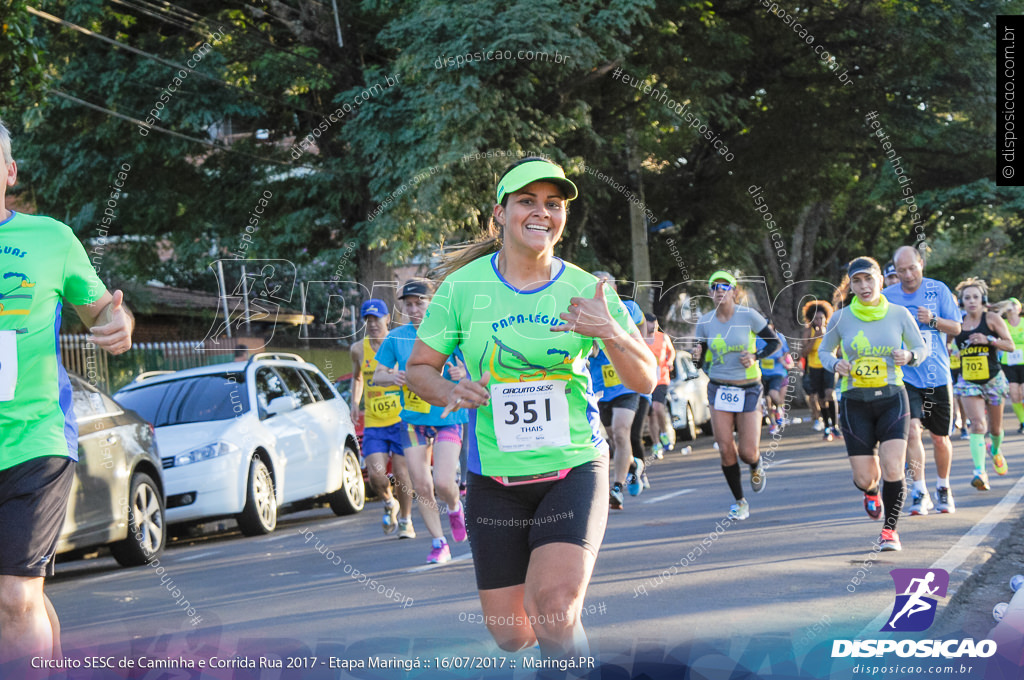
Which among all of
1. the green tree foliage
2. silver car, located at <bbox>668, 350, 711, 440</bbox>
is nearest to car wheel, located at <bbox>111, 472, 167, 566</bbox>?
the green tree foliage

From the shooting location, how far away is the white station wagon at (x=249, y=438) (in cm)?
1107

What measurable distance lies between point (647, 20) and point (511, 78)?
2129mm

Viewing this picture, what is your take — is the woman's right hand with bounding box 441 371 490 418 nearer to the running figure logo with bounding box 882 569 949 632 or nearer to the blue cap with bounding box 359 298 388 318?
the running figure logo with bounding box 882 569 949 632

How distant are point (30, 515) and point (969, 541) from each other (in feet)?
20.8

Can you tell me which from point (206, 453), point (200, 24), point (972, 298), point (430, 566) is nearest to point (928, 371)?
point (972, 298)

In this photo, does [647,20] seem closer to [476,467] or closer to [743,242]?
[743,242]

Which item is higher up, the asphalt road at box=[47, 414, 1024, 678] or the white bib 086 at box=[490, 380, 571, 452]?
the white bib 086 at box=[490, 380, 571, 452]

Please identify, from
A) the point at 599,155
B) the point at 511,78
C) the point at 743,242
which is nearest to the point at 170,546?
the point at 511,78

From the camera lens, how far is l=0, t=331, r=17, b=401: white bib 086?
13.8 ft

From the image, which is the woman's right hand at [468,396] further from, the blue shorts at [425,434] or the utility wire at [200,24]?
the utility wire at [200,24]

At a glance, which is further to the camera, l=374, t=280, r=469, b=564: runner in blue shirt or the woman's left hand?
l=374, t=280, r=469, b=564: runner in blue shirt

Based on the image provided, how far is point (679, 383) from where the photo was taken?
846 inches

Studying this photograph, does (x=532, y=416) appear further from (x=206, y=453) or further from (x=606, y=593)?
(x=206, y=453)

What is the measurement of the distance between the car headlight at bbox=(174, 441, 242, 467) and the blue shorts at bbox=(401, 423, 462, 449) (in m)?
2.23
